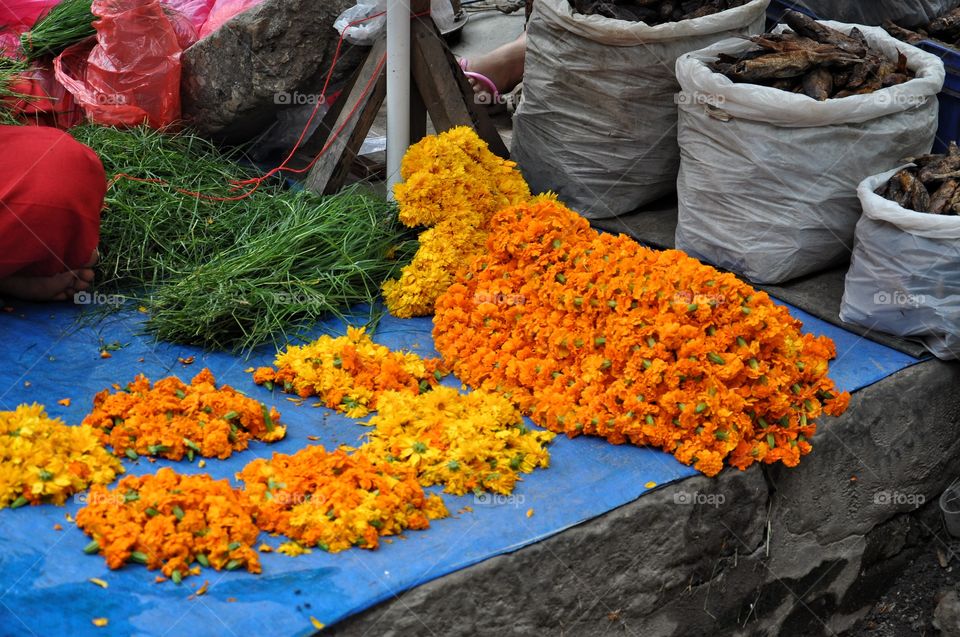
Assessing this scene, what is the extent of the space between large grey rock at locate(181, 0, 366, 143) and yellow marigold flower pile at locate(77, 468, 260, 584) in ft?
7.99

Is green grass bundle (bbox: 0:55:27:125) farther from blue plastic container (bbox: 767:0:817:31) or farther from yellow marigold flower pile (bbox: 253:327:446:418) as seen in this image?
blue plastic container (bbox: 767:0:817:31)

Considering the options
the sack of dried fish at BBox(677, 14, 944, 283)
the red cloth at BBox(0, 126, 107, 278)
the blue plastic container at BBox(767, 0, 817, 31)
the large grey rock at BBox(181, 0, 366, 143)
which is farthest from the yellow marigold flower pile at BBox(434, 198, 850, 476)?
the blue plastic container at BBox(767, 0, 817, 31)

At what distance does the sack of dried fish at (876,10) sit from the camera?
182 inches

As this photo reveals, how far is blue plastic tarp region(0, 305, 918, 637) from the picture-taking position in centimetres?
227

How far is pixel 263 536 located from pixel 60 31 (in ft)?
9.89

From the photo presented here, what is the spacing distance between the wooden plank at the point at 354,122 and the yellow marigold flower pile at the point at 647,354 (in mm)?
1092

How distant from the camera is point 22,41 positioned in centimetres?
454

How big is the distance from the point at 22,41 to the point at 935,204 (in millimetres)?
3770

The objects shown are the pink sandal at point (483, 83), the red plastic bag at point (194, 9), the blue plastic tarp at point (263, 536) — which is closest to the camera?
the blue plastic tarp at point (263, 536)

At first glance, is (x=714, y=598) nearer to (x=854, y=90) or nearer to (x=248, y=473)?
(x=248, y=473)

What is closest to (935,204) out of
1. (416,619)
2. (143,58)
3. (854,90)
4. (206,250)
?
(854,90)

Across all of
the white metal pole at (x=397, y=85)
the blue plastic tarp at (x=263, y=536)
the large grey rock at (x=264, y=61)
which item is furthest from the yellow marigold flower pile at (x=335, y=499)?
the large grey rock at (x=264, y=61)

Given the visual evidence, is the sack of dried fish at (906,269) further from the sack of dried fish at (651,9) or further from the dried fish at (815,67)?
the sack of dried fish at (651,9)

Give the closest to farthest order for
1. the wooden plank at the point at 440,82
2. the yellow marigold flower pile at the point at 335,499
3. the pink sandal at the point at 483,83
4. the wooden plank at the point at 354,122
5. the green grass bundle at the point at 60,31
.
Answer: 1. the yellow marigold flower pile at the point at 335,499
2. the wooden plank at the point at 440,82
3. the wooden plank at the point at 354,122
4. the green grass bundle at the point at 60,31
5. the pink sandal at the point at 483,83
